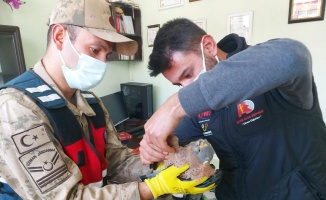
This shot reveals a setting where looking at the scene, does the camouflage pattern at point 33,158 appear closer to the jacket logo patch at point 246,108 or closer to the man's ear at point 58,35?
the man's ear at point 58,35

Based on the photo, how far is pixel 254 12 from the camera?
2082 millimetres

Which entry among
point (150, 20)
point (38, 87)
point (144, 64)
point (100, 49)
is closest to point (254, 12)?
point (150, 20)

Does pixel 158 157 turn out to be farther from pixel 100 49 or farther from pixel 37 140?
pixel 100 49

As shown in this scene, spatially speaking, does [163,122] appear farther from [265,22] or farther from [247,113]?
[265,22]

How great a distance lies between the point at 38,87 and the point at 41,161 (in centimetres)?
30

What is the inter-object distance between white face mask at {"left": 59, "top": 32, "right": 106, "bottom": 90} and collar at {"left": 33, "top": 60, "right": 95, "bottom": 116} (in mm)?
64

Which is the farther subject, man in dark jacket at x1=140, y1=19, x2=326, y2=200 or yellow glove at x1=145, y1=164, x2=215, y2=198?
yellow glove at x1=145, y1=164, x2=215, y2=198

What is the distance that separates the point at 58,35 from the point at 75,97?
0.97 feet

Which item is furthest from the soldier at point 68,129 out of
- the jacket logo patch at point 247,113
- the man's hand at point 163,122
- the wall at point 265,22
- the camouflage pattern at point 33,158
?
the wall at point 265,22

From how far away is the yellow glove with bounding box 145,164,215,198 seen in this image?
0.73 m

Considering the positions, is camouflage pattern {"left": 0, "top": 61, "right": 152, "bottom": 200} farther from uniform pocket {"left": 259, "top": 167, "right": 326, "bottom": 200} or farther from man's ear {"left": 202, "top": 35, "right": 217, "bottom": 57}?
man's ear {"left": 202, "top": 35, "right": 217, "bottom": 57}

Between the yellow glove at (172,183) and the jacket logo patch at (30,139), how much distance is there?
0.41m

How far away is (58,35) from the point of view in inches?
35.9

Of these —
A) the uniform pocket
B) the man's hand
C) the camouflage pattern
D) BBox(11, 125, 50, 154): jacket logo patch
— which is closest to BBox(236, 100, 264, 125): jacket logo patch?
the uniform pocket
